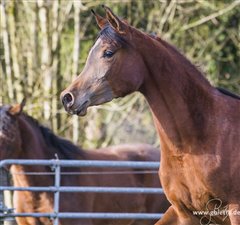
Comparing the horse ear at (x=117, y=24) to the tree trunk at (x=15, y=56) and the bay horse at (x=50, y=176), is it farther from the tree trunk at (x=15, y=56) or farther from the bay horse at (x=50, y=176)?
the tree trunk at (x=15, y=56)

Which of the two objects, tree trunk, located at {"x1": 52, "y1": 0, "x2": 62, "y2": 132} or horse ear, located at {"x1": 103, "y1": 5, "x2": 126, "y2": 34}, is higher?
horse ear, located at {"x1": 103, "y1": 5, "x2": 126, "y2": 34}

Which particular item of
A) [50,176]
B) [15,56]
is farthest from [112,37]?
[15,56]

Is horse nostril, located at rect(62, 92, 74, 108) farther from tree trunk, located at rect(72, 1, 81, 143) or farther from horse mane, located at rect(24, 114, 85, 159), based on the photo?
tree trunk, located at rect(72, 1, 81, 143)

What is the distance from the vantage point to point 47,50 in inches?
546

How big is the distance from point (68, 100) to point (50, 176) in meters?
3.61

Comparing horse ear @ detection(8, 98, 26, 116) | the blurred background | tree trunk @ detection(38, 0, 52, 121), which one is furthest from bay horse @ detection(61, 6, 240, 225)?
tree trunk @ detection(38, 0, 52, 121)

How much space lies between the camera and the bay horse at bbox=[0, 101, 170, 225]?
8547mm

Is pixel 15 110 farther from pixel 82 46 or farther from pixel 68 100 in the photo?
pixel 82 46

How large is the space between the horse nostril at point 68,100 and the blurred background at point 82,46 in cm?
728

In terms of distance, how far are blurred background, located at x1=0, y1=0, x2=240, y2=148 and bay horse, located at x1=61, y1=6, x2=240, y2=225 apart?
22.9ft

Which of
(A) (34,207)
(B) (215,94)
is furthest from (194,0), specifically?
(B) (215,94)

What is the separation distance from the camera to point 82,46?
51.5 ft

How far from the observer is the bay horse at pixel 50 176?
8.55 m

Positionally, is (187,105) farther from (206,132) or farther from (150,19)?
(150,19)
